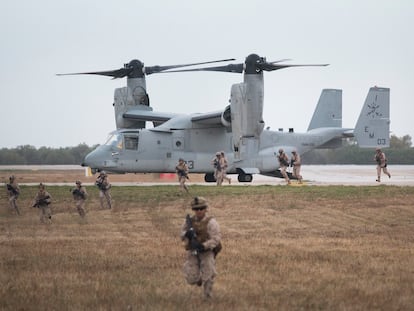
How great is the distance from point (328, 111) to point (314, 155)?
111 ft

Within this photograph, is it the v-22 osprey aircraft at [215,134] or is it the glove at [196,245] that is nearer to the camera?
the glove at [196,245]

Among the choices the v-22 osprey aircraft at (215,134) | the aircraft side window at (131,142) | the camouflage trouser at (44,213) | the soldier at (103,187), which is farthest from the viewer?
the aircraft side window at (131,142)

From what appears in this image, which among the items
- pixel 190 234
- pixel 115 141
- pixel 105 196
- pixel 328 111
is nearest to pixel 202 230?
pixel 190 234

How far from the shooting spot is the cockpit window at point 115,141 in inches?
1666

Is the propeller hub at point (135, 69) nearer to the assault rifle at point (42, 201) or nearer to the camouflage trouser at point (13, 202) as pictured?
the camouflage trouser at point (13, 202)

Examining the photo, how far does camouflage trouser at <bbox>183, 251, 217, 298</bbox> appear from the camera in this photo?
13914 mm

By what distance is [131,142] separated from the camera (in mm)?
42750

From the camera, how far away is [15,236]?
23.6 meters

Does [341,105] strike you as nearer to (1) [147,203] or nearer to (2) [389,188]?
(2) [389,188]

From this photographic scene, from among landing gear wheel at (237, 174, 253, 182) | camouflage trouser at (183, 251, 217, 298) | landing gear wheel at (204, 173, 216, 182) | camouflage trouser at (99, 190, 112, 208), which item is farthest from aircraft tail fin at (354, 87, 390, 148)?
camouflage trouser at (183, 251, 217, 298)

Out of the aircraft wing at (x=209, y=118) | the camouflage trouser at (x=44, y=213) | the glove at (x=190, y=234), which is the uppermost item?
the aircraft wing at (x=209, y=118)

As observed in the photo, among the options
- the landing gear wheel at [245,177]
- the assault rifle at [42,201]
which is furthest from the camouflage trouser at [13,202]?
the landing gear wheel at [245,177]

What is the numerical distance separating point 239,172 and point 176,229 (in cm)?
1936

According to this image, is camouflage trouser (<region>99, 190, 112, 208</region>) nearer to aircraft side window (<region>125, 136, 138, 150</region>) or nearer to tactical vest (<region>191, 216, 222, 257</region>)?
aircraft side window (<region>125, 136, 138, 150</region>)
